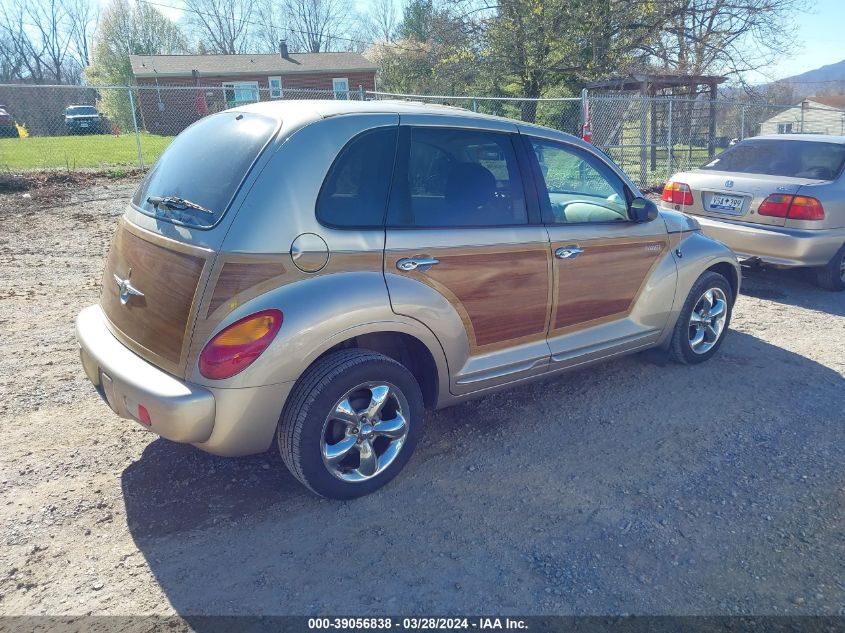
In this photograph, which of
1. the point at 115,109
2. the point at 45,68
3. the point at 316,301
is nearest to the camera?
the point at 316,301

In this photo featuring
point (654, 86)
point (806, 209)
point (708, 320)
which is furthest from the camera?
point (654, 86)

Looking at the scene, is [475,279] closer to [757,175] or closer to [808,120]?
[757,175]

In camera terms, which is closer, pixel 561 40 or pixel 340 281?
pixel 340 281

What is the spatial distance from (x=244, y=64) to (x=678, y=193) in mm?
35340

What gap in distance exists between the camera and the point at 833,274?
22.4ft

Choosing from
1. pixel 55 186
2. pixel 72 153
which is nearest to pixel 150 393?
pixel 55 186

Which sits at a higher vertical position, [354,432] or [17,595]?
[354,432]

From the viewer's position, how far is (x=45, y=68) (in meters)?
61.1

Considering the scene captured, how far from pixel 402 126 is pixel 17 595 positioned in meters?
2.67

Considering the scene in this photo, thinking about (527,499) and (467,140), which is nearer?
(527,499)

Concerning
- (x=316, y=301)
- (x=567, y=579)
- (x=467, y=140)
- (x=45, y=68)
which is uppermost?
(x=45, y=68)

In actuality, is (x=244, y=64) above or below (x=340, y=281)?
above

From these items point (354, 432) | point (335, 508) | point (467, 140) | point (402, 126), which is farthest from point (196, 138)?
point (335, 508)

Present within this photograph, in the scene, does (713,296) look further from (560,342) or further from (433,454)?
(433,454)
